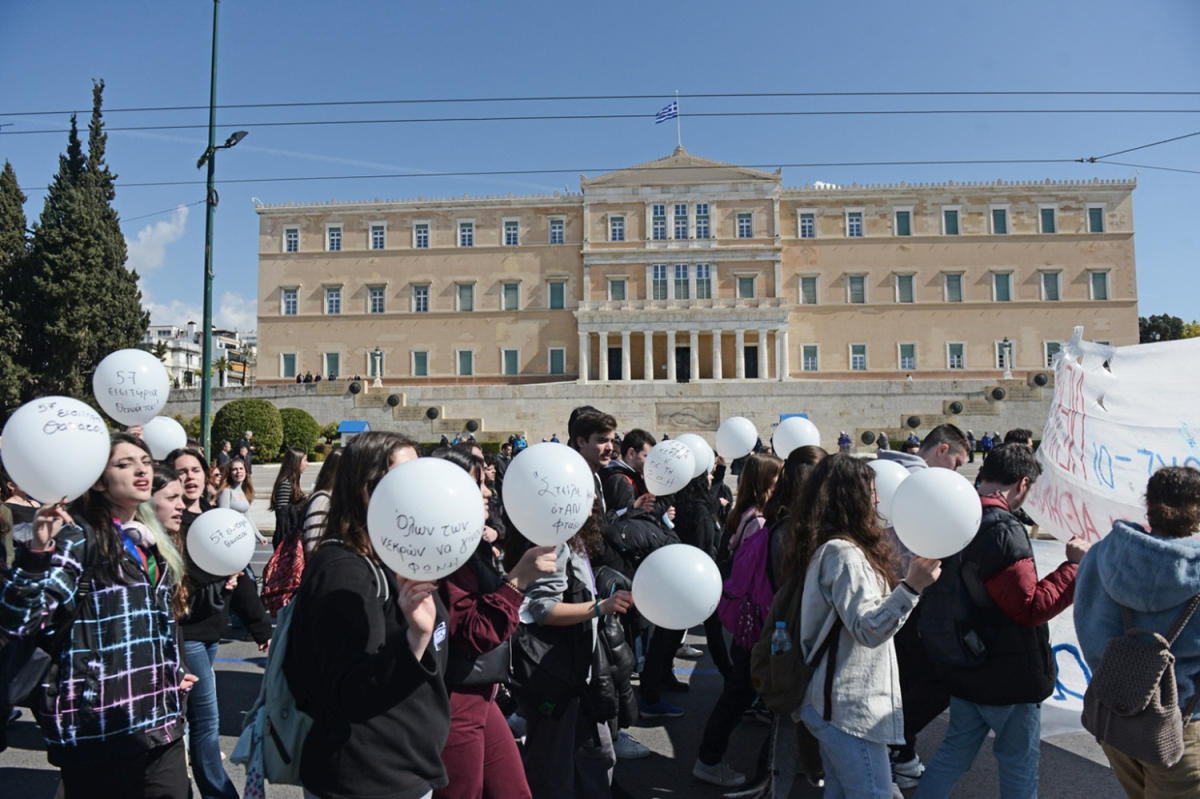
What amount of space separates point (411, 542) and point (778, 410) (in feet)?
106

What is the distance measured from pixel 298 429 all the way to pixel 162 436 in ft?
69.2

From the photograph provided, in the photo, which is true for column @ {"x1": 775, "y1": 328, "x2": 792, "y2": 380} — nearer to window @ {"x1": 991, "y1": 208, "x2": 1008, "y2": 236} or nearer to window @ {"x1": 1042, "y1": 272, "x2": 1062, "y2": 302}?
window @ {"x1": 991, "y1": 208, "x2": 1008, "y2": 236}

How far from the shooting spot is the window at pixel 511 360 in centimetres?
4362

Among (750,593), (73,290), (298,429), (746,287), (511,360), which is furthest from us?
(511,360)

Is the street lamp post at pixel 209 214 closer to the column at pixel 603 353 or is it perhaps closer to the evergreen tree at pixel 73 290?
the evergreen tree at pixel 73 290

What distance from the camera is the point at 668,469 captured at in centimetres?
488

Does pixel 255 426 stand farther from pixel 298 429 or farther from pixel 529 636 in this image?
pixel 529 636

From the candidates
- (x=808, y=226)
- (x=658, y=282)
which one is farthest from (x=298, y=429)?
(x=808, y=226)

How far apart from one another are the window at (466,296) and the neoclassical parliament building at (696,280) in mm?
80

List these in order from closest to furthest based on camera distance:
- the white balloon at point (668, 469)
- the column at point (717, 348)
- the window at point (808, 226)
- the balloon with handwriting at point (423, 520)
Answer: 1. the balloon with handwriting at point (423, 520)
2. the white balloon at point (668, 469)
3. the column at point (717, 348)
4. the window at point (808, 226)

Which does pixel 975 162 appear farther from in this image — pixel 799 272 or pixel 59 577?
pixel 799 272

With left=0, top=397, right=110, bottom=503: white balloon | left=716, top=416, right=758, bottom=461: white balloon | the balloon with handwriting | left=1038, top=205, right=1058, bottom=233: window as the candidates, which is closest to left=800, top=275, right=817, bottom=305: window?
left=1038, top=205, right=1058, bottom=233: window

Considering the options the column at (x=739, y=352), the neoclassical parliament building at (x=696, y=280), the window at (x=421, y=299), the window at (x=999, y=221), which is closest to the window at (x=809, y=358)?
the neoclassical parliament building at (x=696, y=280)

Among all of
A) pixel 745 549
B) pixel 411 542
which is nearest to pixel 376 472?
pixel 411 542
